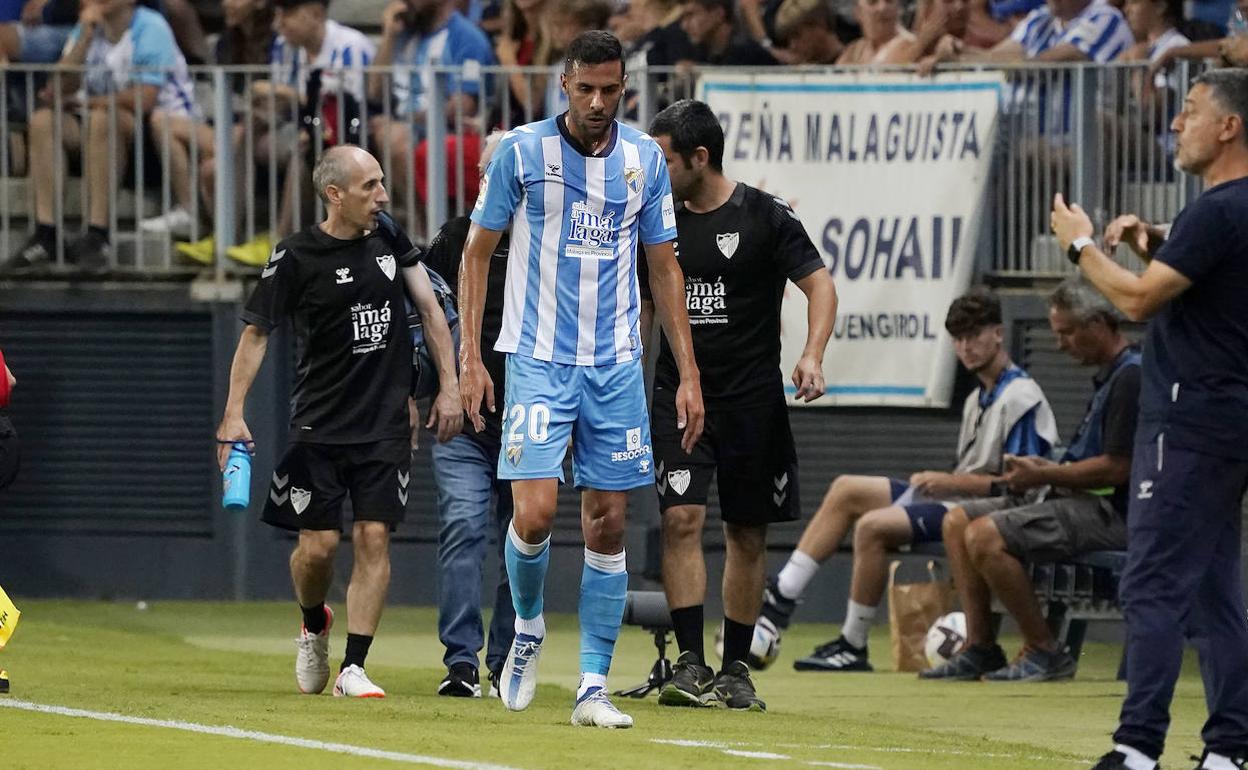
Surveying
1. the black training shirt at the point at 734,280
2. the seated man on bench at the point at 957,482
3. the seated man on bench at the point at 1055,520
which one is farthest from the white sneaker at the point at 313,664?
the seated man on bench at the point at 1055,520

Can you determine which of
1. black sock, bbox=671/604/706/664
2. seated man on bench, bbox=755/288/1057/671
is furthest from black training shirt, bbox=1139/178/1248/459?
seated man on bench, bbox=755/288/1057/671

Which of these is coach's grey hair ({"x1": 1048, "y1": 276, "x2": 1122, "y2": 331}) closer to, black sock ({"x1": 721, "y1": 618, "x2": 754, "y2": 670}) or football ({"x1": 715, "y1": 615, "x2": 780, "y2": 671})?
football ({"x1": 715, "y1": 615, "x2": 780, "y2": 671})

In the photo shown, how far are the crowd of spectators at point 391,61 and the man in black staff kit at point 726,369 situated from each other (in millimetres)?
4810

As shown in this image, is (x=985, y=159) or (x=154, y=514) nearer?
(x=985, y=159)

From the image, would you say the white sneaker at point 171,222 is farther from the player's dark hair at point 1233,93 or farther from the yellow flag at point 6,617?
the player's dark hair at point 1233,93

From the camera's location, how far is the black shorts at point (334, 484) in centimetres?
941

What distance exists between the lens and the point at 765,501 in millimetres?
9414

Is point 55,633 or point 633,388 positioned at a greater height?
point 633,388

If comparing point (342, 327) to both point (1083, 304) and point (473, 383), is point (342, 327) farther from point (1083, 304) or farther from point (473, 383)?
point (1083, 304)

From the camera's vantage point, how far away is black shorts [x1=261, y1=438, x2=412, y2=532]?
9.41 metres

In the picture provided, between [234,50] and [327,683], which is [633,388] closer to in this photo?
[327,683]

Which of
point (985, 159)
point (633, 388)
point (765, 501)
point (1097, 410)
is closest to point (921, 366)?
point (985, 159)

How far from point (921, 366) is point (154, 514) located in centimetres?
499

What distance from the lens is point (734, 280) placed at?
30.6 feet
